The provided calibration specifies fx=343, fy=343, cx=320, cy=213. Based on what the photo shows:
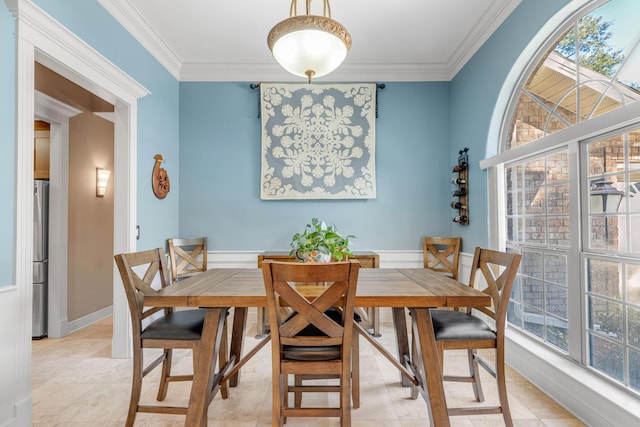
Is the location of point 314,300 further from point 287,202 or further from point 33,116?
point 287,202

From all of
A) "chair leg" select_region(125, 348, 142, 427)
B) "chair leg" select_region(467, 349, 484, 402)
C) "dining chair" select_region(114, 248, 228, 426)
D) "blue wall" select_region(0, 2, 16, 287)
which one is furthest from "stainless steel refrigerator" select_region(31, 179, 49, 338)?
"chair leg" select_region(467, 349, 484, 402)

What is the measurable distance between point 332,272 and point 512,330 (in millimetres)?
2152

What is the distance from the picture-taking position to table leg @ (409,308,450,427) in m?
1.65

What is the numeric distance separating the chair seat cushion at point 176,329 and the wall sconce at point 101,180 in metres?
2.71

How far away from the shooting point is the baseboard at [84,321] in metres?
3.42

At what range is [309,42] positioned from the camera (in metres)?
1.85

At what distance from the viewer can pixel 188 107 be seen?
12.6ft

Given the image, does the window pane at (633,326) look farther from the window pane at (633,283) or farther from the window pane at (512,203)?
the window pane at (512,203)

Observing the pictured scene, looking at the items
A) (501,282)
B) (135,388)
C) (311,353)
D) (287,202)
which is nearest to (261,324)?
(287,202)

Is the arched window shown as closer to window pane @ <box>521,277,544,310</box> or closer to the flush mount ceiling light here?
window pane @ <box>521,277,544,310</box>

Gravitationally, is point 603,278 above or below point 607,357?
above

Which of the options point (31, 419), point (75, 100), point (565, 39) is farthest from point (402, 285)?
point (75, 100)

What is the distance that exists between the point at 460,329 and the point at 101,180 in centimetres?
401

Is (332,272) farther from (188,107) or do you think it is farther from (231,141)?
(188,107)
